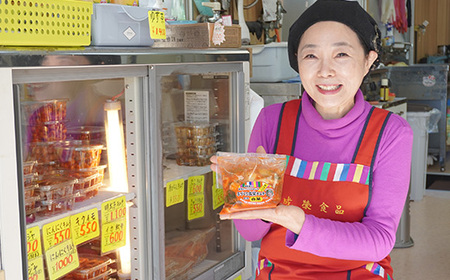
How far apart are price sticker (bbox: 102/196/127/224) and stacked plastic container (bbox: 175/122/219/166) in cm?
71

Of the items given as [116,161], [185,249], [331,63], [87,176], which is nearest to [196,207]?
[185,249]

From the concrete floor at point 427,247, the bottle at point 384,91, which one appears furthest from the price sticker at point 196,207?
the bottle at point 384,91

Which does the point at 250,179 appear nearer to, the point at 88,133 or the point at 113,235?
the point at 113,235

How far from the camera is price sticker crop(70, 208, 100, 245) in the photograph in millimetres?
1959

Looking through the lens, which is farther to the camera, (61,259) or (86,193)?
(86,193)

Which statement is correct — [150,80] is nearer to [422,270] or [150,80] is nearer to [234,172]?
[234,172]

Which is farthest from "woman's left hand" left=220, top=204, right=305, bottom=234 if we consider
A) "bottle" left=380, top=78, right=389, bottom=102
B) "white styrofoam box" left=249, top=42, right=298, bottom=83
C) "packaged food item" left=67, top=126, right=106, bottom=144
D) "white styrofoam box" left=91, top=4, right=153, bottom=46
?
"bottle" left=380, top=78, right=389, bottom=102

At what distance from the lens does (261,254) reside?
186cm

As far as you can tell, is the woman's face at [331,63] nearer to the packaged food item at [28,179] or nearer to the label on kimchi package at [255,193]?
the label on kimchi package at [255,193]

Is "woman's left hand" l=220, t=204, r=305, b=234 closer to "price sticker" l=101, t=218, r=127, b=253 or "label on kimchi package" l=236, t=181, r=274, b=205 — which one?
"label on kimchi package" l=236, t=181, r=274, b=205

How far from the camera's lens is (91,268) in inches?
87.7

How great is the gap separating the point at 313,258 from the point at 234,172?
0.35 metres

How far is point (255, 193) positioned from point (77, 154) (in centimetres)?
83

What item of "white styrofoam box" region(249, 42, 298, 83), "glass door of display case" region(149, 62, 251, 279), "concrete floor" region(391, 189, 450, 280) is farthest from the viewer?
"concrete floor" region(391, 189, 450, 280)
